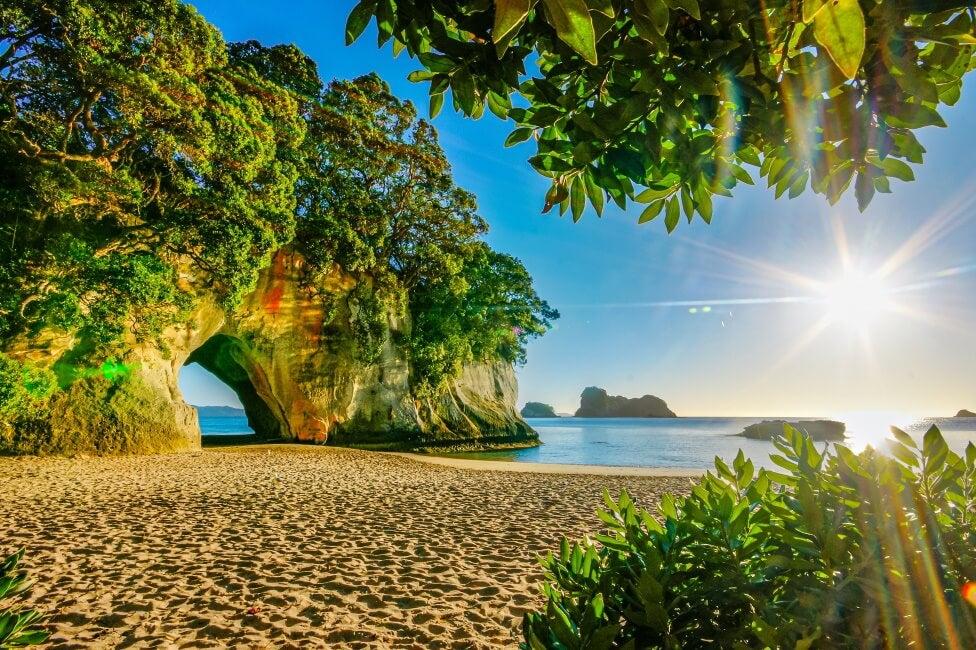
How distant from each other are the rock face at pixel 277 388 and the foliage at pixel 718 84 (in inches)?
650

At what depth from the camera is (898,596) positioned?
34.5 inches

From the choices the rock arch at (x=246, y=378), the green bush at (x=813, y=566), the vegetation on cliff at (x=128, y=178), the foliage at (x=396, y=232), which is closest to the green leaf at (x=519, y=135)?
the green bush at (x=813, y=566)

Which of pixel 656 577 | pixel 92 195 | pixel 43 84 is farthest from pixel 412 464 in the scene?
pixel 656 577

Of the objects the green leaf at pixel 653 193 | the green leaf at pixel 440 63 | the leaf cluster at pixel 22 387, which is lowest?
the leaf cluster at pixel 22 387

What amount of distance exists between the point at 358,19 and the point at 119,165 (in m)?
15.0

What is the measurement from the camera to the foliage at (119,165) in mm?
9469

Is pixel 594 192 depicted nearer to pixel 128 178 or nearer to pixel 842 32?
pixel 842 32

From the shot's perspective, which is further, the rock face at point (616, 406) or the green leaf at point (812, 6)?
the rock face at point (616, 406)

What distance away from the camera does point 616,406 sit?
160500 mm

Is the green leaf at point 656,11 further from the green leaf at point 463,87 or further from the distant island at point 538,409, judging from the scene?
the distant island at point 538,409

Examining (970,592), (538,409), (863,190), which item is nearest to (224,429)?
(863,190)

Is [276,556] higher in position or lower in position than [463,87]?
lower

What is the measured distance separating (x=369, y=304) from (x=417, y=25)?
880 inches

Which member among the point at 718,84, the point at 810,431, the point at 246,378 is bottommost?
the point at 810,431
